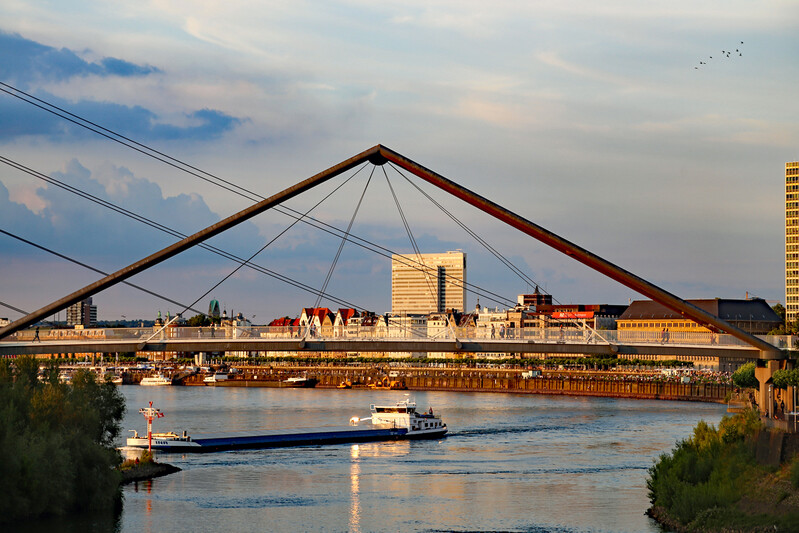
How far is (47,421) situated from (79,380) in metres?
8.30

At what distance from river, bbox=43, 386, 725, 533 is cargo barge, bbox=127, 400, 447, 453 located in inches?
76.2

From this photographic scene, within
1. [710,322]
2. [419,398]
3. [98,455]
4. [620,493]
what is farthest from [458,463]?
[419,398]

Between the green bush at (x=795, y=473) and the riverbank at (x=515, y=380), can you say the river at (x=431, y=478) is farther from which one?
the riverbank at (x=515, y=380)

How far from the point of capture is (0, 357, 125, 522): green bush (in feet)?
131

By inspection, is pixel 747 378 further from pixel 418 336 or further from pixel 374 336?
pixel 374 336

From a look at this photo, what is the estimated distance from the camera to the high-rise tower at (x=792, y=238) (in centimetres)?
19150

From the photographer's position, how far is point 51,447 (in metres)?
42.4

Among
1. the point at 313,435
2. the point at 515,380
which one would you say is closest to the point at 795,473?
the point at 313,435

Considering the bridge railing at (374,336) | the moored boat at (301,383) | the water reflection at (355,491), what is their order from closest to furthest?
the water reflection at (355,491) → the bridge railing at (374,336) → the moored boat at (301,383)

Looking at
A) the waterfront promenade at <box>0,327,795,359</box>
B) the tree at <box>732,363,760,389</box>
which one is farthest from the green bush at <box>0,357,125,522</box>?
the tree at <box>732,363,760,389</box>

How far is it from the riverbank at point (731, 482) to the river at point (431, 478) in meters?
1.94

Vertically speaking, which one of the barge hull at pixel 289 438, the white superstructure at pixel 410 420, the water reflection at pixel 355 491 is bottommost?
the water reflection at pixel 355 491

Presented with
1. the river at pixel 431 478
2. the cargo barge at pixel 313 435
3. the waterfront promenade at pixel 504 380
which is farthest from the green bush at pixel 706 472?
the waterfront promenade at pixel 504 380

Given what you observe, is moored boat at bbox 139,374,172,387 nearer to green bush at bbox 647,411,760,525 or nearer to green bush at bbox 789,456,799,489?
green bush at bbox 647,411,760,525
